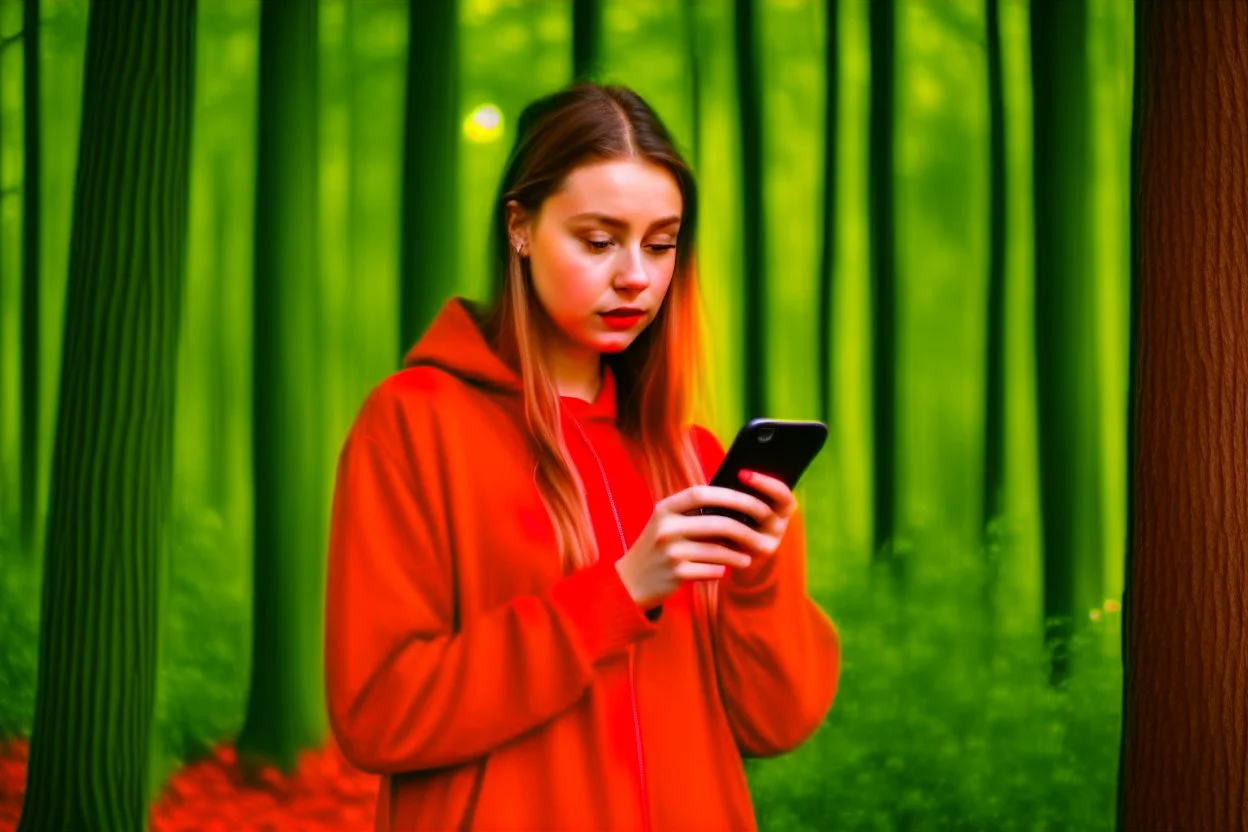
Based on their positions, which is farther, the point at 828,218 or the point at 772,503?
the point at 828,218

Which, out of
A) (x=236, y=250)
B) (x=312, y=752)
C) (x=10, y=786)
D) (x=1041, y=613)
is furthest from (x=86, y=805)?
(x=1041, y=613)

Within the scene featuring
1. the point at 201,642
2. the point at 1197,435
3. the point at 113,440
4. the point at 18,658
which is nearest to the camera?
the point at 1197,435

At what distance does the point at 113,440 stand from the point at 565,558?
1.64m

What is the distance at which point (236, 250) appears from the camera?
352 cm

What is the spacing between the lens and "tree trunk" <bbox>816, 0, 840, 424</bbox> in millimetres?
3633

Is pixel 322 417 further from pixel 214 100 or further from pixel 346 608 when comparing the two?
pixel 346 608

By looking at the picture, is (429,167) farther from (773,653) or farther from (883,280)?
(773,653)

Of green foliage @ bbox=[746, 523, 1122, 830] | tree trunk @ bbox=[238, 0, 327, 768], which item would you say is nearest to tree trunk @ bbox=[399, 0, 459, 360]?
tree trunk @ bbox=[238, 0, 327, 768]

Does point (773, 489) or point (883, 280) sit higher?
point (883, 280)

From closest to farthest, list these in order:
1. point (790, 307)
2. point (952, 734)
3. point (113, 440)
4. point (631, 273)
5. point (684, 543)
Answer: point (684, 543) < point (631, 273) < point (113, 440) < point (952, 734) < point (790, 307)

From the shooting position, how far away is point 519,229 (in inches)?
74.2

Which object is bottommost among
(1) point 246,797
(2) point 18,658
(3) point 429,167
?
(1) point 246,797

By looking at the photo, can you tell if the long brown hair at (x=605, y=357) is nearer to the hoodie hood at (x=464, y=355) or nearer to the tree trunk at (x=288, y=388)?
the hoodie hood at (x=464, y=355)

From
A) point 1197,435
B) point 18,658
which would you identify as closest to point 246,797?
point 18,658
